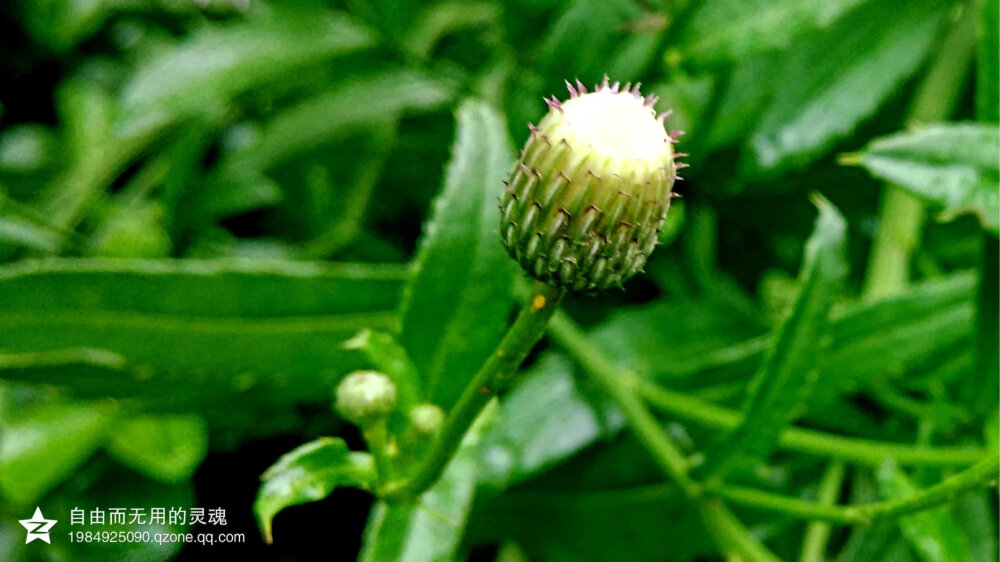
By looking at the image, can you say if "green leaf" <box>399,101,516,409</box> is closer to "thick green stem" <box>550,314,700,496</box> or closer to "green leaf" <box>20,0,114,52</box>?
"thick green stem" <box>550,314,700,496</box>

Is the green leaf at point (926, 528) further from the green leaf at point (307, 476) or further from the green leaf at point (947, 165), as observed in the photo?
the green leaf at point (307, 476)

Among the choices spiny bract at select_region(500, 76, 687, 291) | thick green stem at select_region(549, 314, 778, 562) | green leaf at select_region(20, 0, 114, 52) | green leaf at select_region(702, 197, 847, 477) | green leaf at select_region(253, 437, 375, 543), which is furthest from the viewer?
green leaf at select_region(20, 0, 114, 52)

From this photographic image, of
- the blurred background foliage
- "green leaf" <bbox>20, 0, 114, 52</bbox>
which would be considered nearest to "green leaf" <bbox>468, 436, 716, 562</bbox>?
the blurred background foliage

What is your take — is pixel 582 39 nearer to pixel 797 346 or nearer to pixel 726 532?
pixel 797 346

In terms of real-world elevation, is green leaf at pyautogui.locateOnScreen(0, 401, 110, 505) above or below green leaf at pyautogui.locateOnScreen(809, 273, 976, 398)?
above

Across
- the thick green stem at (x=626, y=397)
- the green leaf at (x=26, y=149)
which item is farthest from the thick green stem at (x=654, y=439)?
the green leaf at (x=26, y=149)

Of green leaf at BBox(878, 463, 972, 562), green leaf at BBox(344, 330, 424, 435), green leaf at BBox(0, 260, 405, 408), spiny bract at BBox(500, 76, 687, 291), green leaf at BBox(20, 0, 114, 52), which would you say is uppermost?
green leaf at BBox(20, 0, 114, 52)

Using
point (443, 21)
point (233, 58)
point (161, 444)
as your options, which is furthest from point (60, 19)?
point (161, 444)
